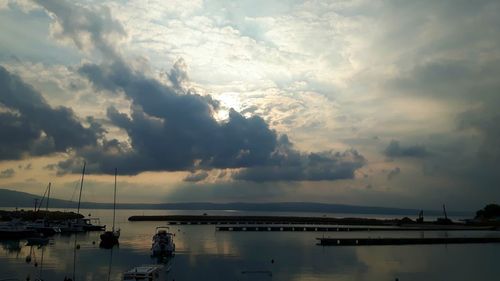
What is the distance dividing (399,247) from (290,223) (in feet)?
240

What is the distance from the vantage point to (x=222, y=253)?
63969 mm

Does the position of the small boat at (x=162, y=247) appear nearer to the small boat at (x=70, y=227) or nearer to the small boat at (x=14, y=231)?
the small boat at (x=14, y=231)

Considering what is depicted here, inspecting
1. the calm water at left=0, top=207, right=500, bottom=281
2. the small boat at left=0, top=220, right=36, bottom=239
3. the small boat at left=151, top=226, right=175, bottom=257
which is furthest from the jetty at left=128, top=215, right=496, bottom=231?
the small boat at left=151, top=226, right=175, bottom=257

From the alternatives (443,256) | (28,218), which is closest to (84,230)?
(28,218)

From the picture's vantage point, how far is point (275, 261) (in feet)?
182

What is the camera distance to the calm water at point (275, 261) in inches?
1738

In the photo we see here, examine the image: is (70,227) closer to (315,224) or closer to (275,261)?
(275,261)

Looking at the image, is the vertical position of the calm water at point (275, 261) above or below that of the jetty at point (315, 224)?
below

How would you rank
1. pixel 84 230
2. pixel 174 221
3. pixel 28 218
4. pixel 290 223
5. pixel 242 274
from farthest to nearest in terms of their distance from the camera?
pixel 174 221 < pixel 290 223 < pixel 28 218 < pixel 84 230 < pixel 242 274

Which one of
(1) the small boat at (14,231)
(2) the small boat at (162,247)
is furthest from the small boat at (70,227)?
(2) the small boat at (162,247)

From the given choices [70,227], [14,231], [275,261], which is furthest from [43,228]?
[275,261]

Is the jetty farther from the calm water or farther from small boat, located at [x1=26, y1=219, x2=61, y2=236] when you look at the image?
the calm water

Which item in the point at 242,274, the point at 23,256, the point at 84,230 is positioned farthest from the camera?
the point at 84,230

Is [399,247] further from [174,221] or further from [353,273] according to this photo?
[174,221]
